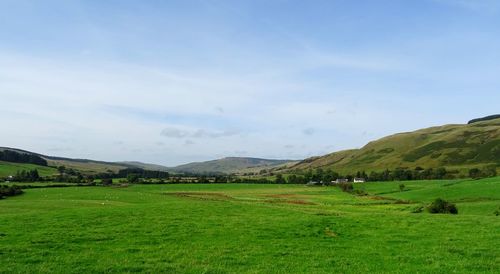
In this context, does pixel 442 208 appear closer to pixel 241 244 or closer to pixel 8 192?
pixel 241 244

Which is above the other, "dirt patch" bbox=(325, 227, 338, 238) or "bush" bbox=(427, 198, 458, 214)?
"bush" bbox=(427, 198, 458, 214)

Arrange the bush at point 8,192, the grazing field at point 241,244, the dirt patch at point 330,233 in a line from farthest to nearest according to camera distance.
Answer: the bush at point 8,192 → the dirt patch at point 330,233 → the grazing field at point 241,244

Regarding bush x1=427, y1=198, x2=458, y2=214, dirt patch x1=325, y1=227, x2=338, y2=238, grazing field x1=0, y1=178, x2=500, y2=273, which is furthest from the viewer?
bush x1=427, y1=198, x2=458, y2=214

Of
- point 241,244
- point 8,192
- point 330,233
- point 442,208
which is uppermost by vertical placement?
point 8,192

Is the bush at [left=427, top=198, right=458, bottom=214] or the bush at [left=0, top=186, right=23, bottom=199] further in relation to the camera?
the bush at [left=0, top=186, right=23, bottom=199]

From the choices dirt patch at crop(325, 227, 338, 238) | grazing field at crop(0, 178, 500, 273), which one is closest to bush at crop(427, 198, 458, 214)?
grazing field at crop(0, 178, 500, 273)

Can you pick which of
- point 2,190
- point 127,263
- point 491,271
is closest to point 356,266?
point 491,271

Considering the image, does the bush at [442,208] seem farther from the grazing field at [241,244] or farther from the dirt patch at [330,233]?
the dirt patch at [330,233]

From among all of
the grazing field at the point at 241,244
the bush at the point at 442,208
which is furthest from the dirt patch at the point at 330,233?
the bush at the point at 442,208

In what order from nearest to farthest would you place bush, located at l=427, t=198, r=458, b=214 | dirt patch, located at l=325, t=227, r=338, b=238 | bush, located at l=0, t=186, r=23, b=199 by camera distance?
dirt patch, located at l=325, t=227, r=338, b=238 → bush, located at l=427, t=198, r=458, b=214 → bush, located at l=0, t=186, r=23, b=199

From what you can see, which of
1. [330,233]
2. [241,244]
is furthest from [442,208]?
[241,244]

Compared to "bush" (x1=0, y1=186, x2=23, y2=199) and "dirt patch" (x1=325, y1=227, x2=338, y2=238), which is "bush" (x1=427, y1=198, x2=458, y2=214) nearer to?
"dirt patch" (x1=325, y1=227, x2=338, y2=238)

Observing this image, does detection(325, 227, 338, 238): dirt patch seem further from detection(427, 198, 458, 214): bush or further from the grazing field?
detection(427, 198, 458, 214): bush

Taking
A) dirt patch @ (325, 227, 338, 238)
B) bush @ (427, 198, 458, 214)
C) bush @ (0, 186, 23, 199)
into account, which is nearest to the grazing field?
dirt patch @ (325, 227, 338, 238)
